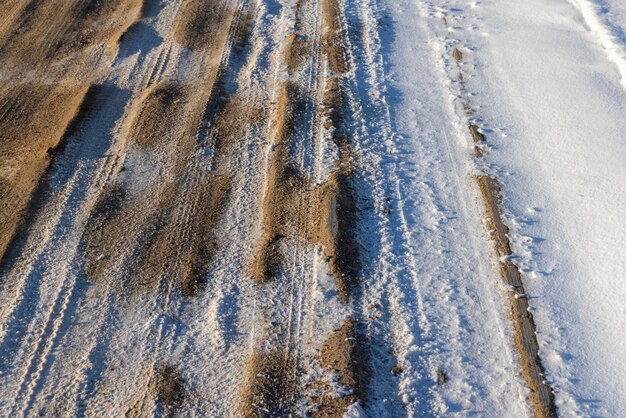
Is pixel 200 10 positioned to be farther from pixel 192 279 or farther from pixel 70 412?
pixel 70 412

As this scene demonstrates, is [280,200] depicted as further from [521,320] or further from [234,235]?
[521,320]

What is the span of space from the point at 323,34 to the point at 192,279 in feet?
14.6

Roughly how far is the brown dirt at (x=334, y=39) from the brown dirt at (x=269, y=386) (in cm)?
418

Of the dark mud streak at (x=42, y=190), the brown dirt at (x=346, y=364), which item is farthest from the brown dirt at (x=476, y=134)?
the dark mud streak at (x=42, y=190)

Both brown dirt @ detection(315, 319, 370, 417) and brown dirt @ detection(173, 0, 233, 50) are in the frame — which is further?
brown dirt @ detection(173, 0, 233, 50)

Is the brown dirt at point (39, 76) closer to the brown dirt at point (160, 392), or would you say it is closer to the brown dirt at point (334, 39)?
the brown dirt at point (160, 392)

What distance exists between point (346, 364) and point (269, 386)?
593 mm

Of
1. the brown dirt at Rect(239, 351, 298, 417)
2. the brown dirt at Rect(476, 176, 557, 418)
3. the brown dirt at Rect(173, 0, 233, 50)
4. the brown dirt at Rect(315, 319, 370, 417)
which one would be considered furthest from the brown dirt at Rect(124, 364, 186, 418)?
the brown dirt at Rect(173, 0, 233, 50)

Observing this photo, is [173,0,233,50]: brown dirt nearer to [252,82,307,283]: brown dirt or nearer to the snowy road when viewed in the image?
the snowy road

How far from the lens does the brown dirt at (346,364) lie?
175 inches

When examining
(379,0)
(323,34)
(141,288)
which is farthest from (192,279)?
(379,0)

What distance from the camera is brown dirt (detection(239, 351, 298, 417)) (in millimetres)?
4418

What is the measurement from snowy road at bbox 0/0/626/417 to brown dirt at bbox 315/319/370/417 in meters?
0.02

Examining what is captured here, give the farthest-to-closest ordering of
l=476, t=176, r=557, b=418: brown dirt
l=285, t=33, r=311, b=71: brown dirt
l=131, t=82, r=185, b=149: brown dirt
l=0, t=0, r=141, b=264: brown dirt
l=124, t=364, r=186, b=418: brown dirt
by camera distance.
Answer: l=285, t=33, r=311, b=71: brown dirt → l=131, t=82, r=185, b=149: brown dirt → l=0, t=0, r=141, b=264: brown dirt → l=476, t=176, r=557, b=418: brown dirt → l=124, t=364, r=186, b=418: brown dirt
